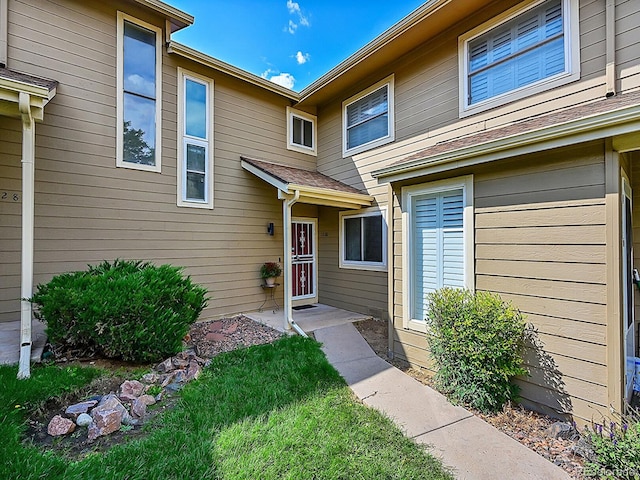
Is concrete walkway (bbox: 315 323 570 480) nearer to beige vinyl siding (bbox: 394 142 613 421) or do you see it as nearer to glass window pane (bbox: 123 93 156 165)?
beige vinyl siding (bbox: 394 142 613 421)

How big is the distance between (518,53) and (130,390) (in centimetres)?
707

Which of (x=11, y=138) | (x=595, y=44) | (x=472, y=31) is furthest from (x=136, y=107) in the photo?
(x=595, y=44)

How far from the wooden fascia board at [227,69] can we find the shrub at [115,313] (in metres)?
4.59

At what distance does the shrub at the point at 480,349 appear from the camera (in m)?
3.50

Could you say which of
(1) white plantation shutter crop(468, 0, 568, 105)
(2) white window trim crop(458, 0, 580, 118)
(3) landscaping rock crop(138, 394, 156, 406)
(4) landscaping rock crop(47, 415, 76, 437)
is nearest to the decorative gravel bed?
(3) landscaping rock crop(138, 394, 156, 406)

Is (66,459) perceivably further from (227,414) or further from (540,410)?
(540,410)

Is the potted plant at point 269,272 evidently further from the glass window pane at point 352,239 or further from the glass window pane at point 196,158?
the glass window pane at point 196,158

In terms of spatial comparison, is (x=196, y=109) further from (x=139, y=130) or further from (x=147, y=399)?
(x=147, y=399)

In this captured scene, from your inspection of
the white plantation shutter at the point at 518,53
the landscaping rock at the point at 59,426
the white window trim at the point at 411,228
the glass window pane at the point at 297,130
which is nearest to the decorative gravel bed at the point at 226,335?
the landscaping rock at the point at 59,426

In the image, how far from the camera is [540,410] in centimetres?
351

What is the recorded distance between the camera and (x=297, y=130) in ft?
28.1

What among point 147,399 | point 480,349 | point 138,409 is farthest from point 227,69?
point 480,349

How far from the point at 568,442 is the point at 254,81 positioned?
8.20 m

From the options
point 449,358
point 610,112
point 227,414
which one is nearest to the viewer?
point 610,112
